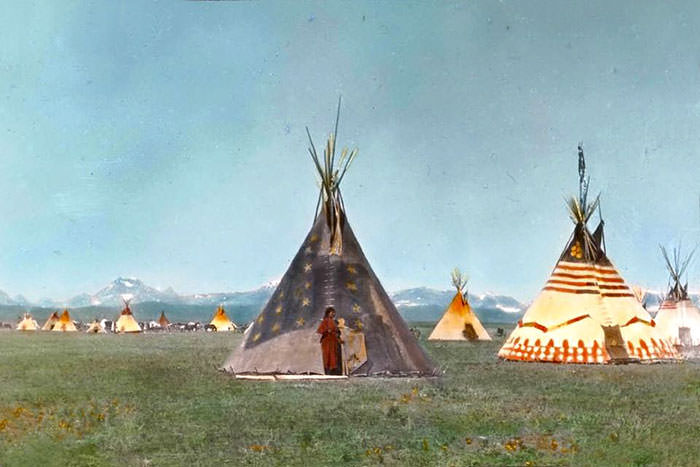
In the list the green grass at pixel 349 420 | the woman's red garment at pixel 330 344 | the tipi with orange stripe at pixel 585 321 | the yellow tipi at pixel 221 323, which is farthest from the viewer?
the yellow tipi at pixel 221 323

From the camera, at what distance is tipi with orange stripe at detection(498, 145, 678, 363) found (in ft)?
83.4

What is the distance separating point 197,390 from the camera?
1616cm

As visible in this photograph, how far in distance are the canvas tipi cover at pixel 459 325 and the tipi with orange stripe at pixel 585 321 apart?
1735cm

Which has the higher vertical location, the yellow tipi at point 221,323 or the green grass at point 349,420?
the yellow tipi at point 221,323

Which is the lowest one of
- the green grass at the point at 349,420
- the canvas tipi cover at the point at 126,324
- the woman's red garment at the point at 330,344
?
the green grass at the point at 349,420

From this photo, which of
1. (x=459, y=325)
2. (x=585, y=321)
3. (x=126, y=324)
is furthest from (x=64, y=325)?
(x=585, y=321)

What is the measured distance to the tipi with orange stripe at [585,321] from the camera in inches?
1000

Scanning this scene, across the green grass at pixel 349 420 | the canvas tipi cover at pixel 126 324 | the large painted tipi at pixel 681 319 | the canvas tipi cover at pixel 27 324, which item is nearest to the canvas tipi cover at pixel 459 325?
the large painted tipi at pixel 681 319

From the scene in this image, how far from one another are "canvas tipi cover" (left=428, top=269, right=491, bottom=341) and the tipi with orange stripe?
683 inches

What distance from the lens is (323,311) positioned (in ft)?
66.1

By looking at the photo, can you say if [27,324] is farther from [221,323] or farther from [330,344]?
[330,344]

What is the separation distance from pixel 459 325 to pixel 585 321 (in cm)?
1952

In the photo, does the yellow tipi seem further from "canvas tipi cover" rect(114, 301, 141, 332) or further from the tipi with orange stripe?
the tipi with orange stripe

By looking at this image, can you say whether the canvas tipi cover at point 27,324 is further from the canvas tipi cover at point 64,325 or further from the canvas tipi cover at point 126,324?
the canvas tipi cover at point 126,324
